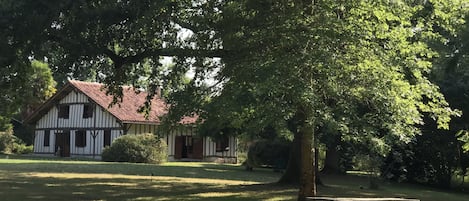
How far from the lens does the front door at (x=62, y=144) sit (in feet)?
152

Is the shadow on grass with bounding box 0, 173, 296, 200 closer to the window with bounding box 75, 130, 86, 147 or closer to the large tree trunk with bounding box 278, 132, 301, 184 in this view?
the large tree trunk with bounding box 278, 132, 301, 184

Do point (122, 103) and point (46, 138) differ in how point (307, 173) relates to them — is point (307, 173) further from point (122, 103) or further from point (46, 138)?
point (46, 138)

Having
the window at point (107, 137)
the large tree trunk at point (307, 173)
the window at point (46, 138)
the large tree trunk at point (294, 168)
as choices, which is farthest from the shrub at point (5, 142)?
the large tree trunk at point (307, 173)

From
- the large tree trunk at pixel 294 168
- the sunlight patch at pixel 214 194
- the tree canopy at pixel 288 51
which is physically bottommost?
the sunlight patch at pixel 214 194

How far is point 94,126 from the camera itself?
146 ft

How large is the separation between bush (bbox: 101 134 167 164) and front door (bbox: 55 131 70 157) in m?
9.67

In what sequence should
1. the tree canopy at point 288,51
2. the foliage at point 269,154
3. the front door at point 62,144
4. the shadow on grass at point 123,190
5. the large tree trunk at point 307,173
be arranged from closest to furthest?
the tree canopy at point 288,51 → the large tree trunk at point 307,173 → the shadow on grass at point 123,190 → the foliage at point 269,154 → the front door at point 62,144

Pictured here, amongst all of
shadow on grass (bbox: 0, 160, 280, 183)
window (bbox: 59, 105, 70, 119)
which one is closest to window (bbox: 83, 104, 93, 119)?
window (bbox: 59, 105, 70, 119)

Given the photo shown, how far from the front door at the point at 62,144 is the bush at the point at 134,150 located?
381 inches

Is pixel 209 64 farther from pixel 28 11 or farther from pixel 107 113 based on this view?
pixel 107 113

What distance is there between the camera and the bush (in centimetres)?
3712

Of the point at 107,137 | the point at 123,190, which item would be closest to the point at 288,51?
the point at 123,190

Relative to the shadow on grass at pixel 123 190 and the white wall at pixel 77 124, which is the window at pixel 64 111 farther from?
the shadow on grass at pixel 123 190

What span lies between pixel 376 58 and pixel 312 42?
4.00 ft
